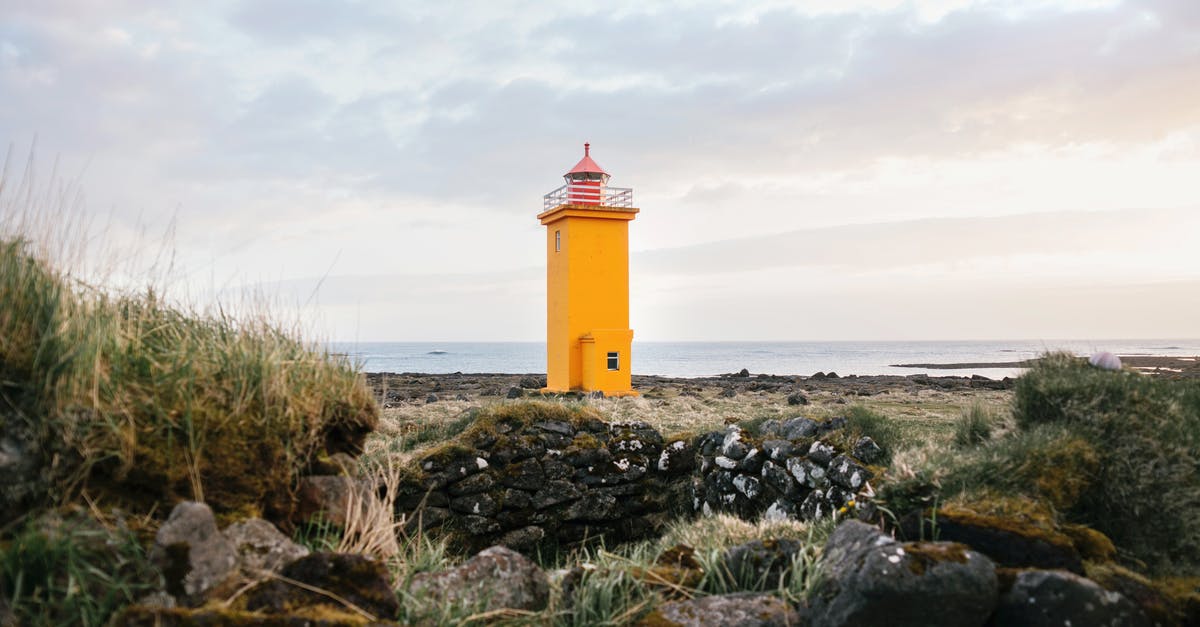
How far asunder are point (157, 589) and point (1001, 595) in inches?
136

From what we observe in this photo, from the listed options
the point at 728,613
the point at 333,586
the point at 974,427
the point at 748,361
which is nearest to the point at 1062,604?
the point at 728,613

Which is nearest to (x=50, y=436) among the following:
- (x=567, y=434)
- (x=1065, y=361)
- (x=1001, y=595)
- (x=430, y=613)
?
(x=430, y=613)

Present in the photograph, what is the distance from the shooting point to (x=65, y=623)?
283 centimetres

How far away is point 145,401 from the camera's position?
11.3 ft

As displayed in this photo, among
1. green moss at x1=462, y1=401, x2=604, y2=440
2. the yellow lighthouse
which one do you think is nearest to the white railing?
the yellow lighthouse

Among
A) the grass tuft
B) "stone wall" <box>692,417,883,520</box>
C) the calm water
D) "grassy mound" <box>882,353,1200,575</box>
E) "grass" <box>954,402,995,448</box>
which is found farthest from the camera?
the calm water

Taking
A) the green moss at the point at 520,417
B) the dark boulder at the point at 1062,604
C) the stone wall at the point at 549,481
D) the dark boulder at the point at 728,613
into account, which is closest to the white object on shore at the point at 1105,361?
the dark boulder at the point at 1062,604

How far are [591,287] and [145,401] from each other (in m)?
19.1

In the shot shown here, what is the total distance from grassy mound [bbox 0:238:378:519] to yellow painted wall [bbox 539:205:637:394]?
58.9ft

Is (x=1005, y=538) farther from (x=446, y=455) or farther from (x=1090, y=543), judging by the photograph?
(x=446, y=455)

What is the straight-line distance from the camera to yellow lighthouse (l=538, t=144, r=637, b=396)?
22.2m

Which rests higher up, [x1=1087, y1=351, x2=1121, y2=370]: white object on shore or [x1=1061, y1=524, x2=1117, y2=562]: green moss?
[x1=1087, y1=351, x2=1121, y2=370]: white object on shore

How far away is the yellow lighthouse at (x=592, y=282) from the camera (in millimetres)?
22188

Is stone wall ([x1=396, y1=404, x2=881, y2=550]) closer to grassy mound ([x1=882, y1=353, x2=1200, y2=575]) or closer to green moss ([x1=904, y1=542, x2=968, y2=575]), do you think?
grassy mound ([x1=882, y1=353, x2=1200, y2=575])
